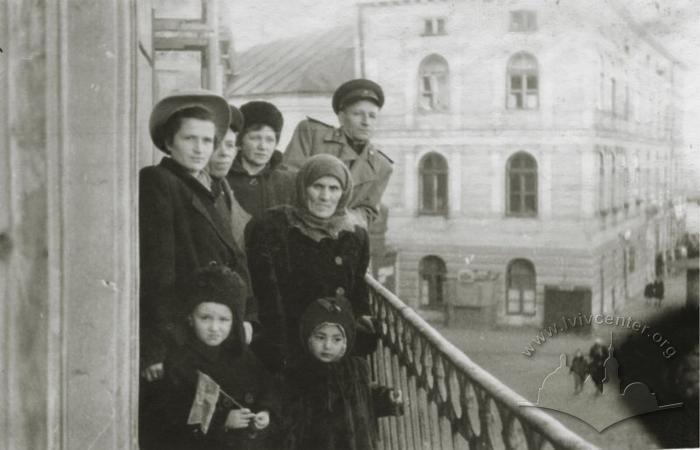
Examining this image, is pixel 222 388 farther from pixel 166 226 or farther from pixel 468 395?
pixel 468 395

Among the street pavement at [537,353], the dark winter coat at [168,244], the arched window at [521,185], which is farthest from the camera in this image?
A: the arched window at [521,185]

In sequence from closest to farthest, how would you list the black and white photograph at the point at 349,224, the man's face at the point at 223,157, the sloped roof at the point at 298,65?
the black and white photograph at the point at 349,224 < the man's face at the point at 223,157 < the sloped roof at the point at 298,65

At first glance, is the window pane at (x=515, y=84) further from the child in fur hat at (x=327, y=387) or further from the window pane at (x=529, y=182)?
the child in fur hat at (x=327, y=387)

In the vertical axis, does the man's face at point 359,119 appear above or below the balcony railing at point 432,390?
above

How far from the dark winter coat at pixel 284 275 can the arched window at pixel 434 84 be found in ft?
2.52

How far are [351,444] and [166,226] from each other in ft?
3.98

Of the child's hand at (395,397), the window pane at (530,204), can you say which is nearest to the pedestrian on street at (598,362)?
the window pane at (530,204)

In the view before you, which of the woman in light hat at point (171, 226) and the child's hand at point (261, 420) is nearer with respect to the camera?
the woman in light hat at point (171, 226)

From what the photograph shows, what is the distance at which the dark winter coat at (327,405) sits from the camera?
349 centimetres

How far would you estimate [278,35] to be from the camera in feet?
11.9

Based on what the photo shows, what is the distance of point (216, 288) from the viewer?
3377 millimetres

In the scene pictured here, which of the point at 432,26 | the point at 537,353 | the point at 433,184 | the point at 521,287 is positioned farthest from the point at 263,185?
the point at 537,353

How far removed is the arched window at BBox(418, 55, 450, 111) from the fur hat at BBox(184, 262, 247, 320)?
116cm

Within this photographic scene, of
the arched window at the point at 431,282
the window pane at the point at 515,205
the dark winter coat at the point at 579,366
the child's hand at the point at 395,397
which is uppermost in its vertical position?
the window pane at the point at 515,205
